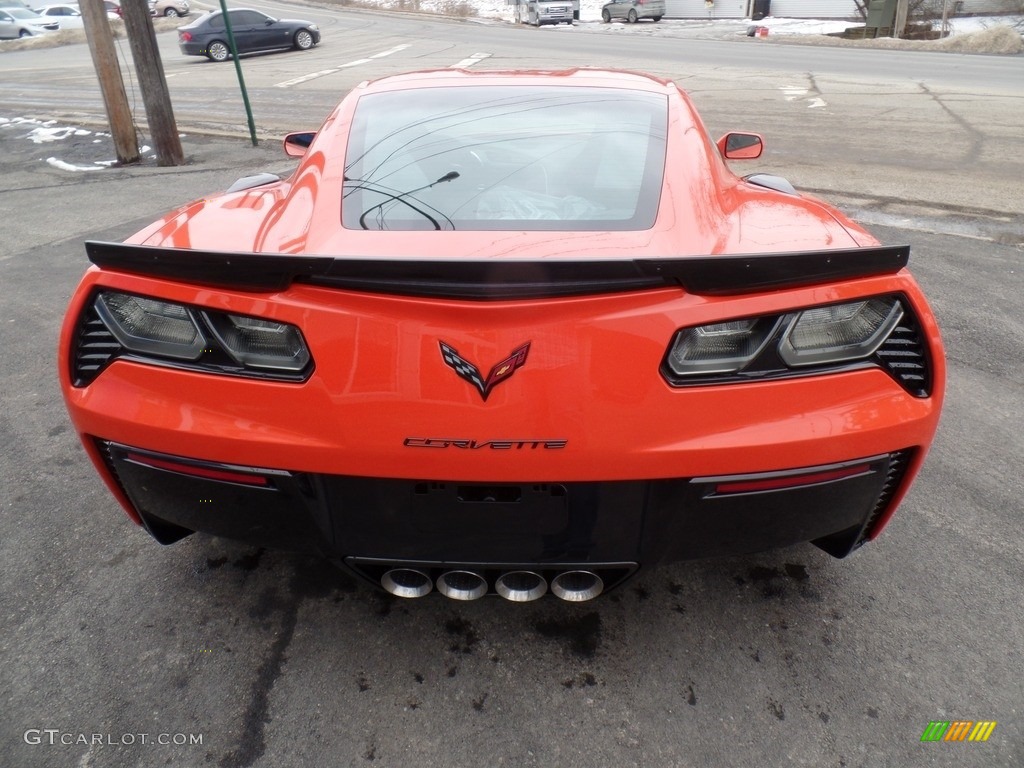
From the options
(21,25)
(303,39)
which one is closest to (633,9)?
(303,39)

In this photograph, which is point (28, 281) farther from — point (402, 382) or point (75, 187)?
point (402, 382)

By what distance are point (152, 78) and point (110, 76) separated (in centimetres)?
69

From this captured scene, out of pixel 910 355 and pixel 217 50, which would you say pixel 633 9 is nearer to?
pixel 217 50

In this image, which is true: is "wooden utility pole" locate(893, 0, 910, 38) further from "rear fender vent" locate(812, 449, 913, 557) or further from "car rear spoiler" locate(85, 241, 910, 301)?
"car rear spoiler" locate(85, 241, 910, 301)

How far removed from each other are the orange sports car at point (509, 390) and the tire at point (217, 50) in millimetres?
24174

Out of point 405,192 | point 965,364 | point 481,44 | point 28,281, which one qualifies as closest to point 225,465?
point 405,192

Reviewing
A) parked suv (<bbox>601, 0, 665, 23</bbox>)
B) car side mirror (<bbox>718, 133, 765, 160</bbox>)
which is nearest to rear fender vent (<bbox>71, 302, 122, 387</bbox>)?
car side mirror (<bbox>718, 133, 765, 160</bbox>)

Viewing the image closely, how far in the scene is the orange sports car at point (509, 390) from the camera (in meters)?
1.55

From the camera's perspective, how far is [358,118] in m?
2.59

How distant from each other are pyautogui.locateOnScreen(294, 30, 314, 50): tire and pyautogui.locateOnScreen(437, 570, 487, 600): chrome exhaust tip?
2532 centimetres

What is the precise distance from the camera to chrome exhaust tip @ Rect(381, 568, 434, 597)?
6.10ft

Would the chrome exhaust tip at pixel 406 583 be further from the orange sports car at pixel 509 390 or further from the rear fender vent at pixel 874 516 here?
the rear fender vent at pixel 874 516

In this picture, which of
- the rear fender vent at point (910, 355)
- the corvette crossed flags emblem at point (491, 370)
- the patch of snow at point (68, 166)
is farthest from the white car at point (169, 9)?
the rear fender vent at point (910, 355)

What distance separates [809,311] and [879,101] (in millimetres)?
12798
